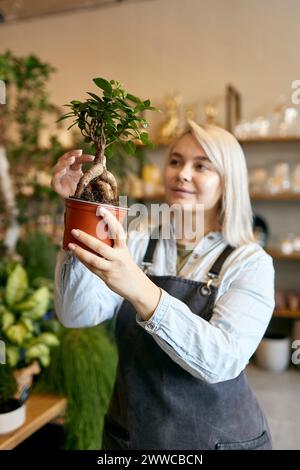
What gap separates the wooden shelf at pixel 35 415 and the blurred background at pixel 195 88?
137 cm

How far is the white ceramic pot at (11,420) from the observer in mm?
1151

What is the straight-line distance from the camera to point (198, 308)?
99 cm

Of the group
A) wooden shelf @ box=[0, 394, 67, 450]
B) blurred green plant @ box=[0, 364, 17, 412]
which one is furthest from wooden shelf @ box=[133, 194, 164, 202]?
blurred green plant @ box=[0, 364, 17, 412]

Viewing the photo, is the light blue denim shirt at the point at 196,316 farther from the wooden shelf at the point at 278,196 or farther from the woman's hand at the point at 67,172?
the wooden shelf at the point at 278,196

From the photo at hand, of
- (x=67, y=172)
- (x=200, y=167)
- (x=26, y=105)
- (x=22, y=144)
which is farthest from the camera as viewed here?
(x=22, y=144)

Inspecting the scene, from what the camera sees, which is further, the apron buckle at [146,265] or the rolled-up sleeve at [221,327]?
the apron buckle at [146,265]

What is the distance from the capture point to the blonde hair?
1.04 metres

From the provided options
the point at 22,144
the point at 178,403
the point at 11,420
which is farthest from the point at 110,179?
the point at 22,144

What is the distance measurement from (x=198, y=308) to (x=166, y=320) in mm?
248

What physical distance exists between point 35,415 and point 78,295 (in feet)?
2.00

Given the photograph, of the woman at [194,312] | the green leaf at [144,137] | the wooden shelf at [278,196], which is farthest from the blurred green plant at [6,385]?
the wooden shelf at [278,196]

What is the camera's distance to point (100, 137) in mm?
707

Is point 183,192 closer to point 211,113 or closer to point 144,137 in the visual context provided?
point 144,137

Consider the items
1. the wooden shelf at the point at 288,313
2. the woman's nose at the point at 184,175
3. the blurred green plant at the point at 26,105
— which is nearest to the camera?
the woman's nose at the point at 184,175
